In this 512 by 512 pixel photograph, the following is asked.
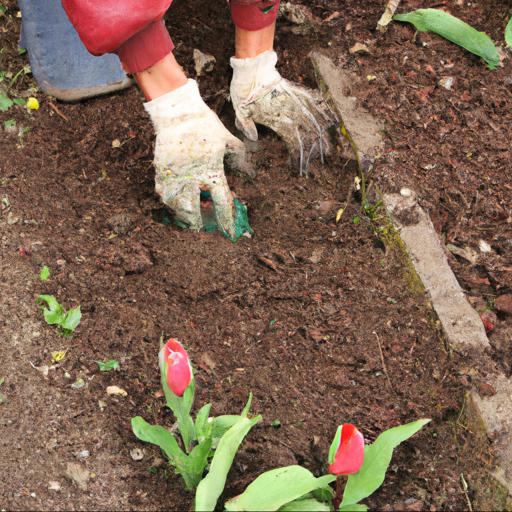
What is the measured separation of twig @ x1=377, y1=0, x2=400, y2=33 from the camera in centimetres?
286

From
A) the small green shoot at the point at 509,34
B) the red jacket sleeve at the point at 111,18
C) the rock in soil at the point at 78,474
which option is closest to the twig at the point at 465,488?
the rock in soil at the point at 78,474

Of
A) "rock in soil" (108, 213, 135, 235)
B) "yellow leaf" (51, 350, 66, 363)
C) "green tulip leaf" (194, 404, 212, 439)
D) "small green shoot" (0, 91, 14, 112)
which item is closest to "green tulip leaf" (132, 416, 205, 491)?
"green tulip leaf" (194, 404, 212, 439)

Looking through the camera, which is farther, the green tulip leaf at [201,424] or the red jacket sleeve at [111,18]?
the red jacket sleeve at [111,18]

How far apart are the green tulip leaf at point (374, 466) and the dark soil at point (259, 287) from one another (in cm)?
19

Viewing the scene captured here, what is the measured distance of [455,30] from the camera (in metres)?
2.85

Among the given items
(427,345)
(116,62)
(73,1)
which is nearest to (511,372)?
(427,345)

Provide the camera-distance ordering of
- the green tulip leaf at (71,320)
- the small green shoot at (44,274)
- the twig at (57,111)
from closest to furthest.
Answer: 1. the green tulip leaf at (71,320)
2. the small green shoot at (44,274)
3. the twig at (57,111)

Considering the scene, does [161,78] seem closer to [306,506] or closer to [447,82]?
[447,82]

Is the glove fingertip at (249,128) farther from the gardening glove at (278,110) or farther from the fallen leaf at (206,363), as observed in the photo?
the fallen leaf at (206,363)

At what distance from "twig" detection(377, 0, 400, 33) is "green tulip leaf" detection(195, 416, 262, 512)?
1.85m

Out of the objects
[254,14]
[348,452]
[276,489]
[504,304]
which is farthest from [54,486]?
[254,14]

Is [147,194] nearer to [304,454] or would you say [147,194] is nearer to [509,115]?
[304,454]

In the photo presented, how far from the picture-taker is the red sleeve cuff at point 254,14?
251 cm

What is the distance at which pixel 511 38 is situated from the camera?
9.23 feet
